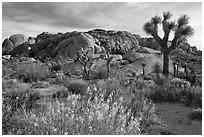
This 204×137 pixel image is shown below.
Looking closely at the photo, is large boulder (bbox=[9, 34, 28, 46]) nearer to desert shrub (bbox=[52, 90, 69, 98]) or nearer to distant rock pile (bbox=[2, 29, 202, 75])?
distant rock pile (bbox=[2, 29, 202, 75])

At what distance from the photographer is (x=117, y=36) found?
1502 inches

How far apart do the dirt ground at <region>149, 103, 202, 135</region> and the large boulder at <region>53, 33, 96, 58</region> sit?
21513mm

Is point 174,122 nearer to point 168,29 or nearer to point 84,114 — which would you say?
point 84,114

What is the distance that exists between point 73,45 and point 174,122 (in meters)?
23.9

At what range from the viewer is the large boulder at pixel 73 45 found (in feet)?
97.0

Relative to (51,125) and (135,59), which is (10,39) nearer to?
(135,59)

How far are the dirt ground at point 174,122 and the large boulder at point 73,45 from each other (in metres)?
21.5

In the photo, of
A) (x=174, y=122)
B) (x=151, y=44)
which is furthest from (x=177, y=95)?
(x=151, y=44)

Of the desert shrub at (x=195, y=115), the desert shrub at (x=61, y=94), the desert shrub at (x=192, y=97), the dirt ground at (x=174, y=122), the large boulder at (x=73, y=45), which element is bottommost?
the dirt ground at (x=174, y=122)

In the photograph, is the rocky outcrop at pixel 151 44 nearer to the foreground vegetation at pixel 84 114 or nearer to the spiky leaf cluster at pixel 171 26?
the spiky leaf cluster at pixel 171 26

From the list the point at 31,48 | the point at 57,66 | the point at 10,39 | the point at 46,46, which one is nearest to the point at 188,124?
the point at 57,66

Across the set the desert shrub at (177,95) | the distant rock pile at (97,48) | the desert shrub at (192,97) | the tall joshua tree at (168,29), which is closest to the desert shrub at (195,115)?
the desert shrub at (192,97)

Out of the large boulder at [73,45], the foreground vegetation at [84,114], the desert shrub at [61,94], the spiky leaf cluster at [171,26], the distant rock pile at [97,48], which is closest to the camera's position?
the foreground vegetation at [84,114]

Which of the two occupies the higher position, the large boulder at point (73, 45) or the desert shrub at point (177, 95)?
the large boulder at point (73, 45)
